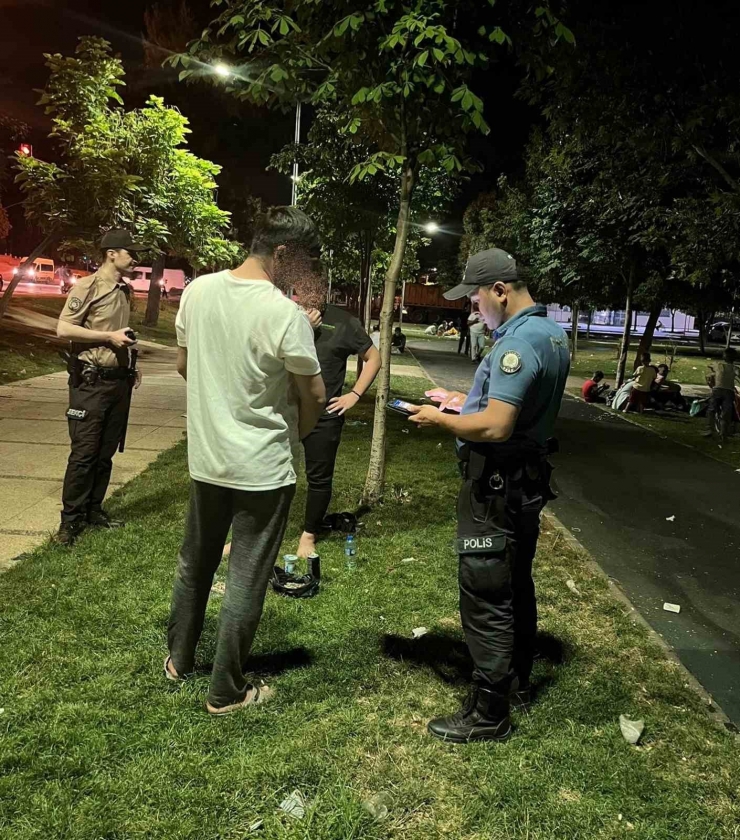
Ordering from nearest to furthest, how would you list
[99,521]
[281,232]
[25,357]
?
[281,232], [99,521], [25,357]

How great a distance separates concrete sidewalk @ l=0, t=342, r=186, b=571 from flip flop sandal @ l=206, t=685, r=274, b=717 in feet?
7.26

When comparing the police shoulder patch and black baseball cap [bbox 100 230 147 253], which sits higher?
black baseball cap [bbox 100 230 147 253]

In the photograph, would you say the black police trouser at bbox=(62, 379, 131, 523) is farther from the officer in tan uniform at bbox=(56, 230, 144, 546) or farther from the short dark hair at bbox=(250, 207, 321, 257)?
the short dark hair at bbox=(250, 207, 321, 257)

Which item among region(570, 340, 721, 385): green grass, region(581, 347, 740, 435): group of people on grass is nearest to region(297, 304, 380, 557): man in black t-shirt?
region(581, 347, 740, 435): group of people on grass

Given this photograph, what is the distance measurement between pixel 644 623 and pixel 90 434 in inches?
146

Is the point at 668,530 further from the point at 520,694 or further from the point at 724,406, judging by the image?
the point at 724,406

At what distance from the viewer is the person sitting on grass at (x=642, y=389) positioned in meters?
13.7

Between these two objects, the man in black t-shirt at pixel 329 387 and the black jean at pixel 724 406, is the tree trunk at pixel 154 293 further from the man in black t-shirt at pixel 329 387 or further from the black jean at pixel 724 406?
the man in black t-shirt at pixel 329 387

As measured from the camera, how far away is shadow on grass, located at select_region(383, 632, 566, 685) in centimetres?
339

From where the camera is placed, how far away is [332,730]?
2846 millimetres

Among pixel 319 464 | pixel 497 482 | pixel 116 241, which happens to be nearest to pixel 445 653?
pixel 497 482

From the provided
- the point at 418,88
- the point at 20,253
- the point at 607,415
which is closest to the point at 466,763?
the point at 418,88

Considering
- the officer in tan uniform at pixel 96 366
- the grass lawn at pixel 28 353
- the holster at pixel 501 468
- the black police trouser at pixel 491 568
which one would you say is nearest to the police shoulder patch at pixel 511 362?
the holster at pixel 501 468

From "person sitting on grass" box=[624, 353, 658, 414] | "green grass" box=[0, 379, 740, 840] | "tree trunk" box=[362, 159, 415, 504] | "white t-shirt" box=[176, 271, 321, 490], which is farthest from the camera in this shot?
"person sitting on grass" box=[624, 353, 658, 414]
